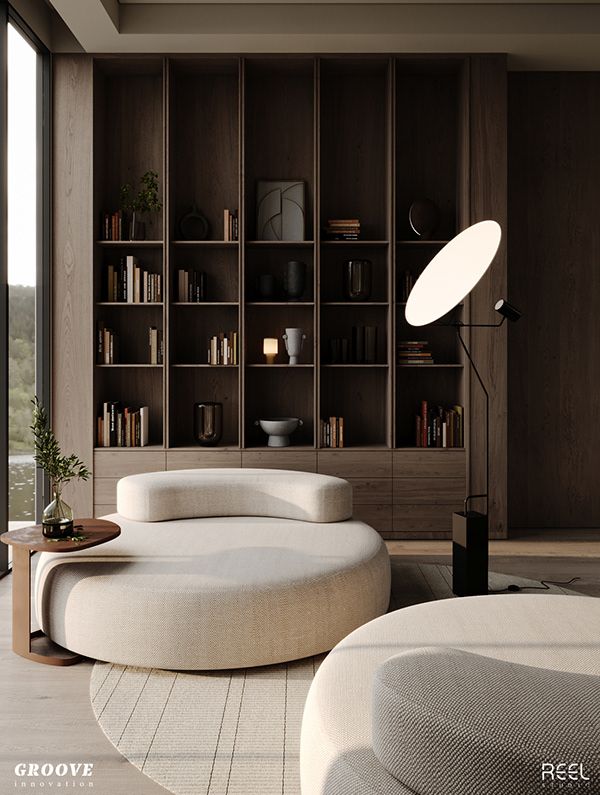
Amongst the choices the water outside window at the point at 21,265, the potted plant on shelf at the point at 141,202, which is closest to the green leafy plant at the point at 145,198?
the potted plant on shelf at the point at 141,202

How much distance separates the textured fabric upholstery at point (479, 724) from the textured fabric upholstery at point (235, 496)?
87.8 inches

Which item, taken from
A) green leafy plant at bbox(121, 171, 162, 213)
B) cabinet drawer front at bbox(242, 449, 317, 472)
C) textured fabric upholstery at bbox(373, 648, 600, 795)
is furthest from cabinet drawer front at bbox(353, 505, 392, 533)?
textured fabric upholstery at bbox(373, 648, 600, 795)

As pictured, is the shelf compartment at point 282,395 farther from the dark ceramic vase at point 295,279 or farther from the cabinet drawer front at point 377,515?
the cabinet drawer front at point 377,515

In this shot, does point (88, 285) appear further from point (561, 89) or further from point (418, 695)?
point (418, 695)

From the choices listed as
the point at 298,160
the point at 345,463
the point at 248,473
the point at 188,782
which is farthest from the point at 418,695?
the point at 298,160

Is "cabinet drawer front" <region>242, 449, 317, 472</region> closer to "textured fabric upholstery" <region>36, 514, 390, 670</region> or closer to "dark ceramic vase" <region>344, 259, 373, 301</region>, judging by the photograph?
"dark ceramic vase" <region>344, 259, 373, 301</region>

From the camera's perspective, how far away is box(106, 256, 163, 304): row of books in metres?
4.59

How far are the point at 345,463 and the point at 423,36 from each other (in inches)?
101

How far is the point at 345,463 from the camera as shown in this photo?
14.6 ft

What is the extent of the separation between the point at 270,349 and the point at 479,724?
3805 millimetres

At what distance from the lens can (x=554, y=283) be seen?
4754 millimetres

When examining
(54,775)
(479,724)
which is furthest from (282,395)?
(479,724)

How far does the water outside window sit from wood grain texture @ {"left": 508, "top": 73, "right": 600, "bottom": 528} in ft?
9.91

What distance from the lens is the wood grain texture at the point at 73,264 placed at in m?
4.42
